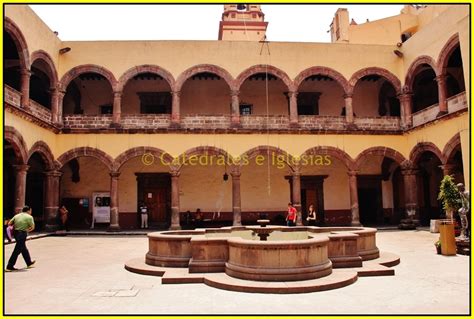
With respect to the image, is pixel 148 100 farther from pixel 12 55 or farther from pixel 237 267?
pixel 237 267

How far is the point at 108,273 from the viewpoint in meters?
7.67

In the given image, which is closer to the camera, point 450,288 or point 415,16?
point 450,288

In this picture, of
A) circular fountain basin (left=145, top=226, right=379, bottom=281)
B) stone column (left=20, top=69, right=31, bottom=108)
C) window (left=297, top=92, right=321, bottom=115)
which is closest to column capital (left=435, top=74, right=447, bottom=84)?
window (left=297, top=92, right=321, bottom=115)

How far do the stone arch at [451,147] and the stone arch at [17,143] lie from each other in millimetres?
14897

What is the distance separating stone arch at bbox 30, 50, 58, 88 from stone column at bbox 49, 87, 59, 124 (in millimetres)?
213

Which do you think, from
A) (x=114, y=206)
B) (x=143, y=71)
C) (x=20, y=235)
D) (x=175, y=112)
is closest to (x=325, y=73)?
(x=175, y=112)

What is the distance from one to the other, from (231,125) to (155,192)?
5.09m

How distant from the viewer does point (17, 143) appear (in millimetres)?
13453

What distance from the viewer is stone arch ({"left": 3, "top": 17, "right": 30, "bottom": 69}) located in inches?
508

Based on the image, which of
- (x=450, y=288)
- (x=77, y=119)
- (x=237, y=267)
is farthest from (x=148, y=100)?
(x=450, y=288)

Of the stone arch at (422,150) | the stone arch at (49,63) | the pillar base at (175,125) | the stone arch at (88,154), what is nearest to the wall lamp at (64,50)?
the stone arch at (49,63)

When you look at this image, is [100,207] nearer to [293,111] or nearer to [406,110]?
[293,111]

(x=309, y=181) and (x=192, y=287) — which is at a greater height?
(x=309, y=181)

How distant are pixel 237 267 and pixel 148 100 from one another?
46.2 ft
